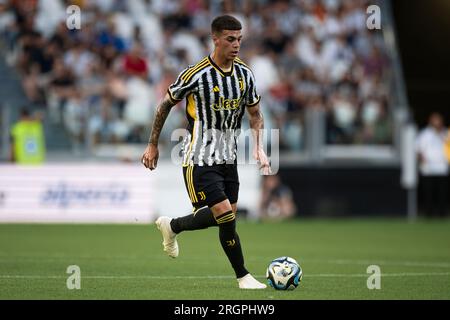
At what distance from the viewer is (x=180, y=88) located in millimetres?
9484

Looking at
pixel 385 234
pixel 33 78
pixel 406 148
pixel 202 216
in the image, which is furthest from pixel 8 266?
pixel 406 148

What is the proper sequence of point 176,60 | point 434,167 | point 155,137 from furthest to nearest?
point 176,60
point 434,167
point 155,137

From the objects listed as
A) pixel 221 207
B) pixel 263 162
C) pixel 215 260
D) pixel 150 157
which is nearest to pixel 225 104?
pixel 263 162

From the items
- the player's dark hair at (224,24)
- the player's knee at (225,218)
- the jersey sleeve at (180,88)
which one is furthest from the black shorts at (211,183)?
the player's dark hair at (224,24)

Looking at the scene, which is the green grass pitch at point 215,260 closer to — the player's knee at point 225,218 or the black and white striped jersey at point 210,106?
the player's knee at point 225,218

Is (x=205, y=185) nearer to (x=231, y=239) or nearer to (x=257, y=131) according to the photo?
(x=231, y=239)

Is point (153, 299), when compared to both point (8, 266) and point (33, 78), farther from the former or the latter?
point (33, 78)

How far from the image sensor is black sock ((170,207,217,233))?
31.6 feet

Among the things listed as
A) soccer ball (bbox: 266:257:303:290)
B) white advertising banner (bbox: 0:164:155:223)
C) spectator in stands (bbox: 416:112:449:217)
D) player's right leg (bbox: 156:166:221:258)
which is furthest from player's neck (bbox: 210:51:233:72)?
spectator in stands (bbox: 416:112:449:217)

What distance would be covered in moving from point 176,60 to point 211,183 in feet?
43.2

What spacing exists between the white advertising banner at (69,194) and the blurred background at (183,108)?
0.9 inches

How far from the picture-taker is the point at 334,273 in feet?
36.7

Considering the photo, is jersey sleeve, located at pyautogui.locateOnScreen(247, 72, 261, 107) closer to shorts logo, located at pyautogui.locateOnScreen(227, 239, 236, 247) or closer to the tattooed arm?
the tattooed arm

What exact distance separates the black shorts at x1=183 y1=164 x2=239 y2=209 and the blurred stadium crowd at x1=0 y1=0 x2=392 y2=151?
1099 centimetres
